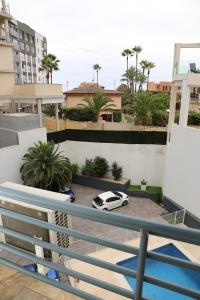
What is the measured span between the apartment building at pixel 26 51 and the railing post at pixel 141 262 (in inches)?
1742

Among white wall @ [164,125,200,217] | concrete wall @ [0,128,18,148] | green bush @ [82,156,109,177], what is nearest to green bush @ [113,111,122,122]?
green bush @ [82,156,109,177]

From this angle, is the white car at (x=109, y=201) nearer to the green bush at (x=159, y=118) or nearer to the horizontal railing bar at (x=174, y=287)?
the green bush at (x=159, y=118)

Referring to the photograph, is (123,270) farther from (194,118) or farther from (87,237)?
(194,118)

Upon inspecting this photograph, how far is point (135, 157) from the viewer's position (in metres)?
17.5

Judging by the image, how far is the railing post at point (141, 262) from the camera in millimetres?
1324

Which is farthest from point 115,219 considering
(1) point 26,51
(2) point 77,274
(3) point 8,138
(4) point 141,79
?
(1) point 26,51

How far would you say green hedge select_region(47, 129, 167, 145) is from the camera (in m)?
16.8

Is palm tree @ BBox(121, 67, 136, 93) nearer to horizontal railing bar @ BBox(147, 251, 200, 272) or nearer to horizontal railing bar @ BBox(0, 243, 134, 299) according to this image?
horizontal railing bar @ BBox(0, 243, 134, 299)

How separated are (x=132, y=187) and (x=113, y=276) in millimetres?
8546

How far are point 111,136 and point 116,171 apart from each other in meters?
2.59

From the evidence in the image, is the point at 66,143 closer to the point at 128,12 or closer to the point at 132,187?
the point at 132,187

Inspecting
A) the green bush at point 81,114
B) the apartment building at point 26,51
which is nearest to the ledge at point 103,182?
the green bush at point 81,114

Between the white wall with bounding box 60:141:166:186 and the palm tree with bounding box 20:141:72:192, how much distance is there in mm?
3777

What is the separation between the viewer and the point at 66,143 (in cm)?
1870
